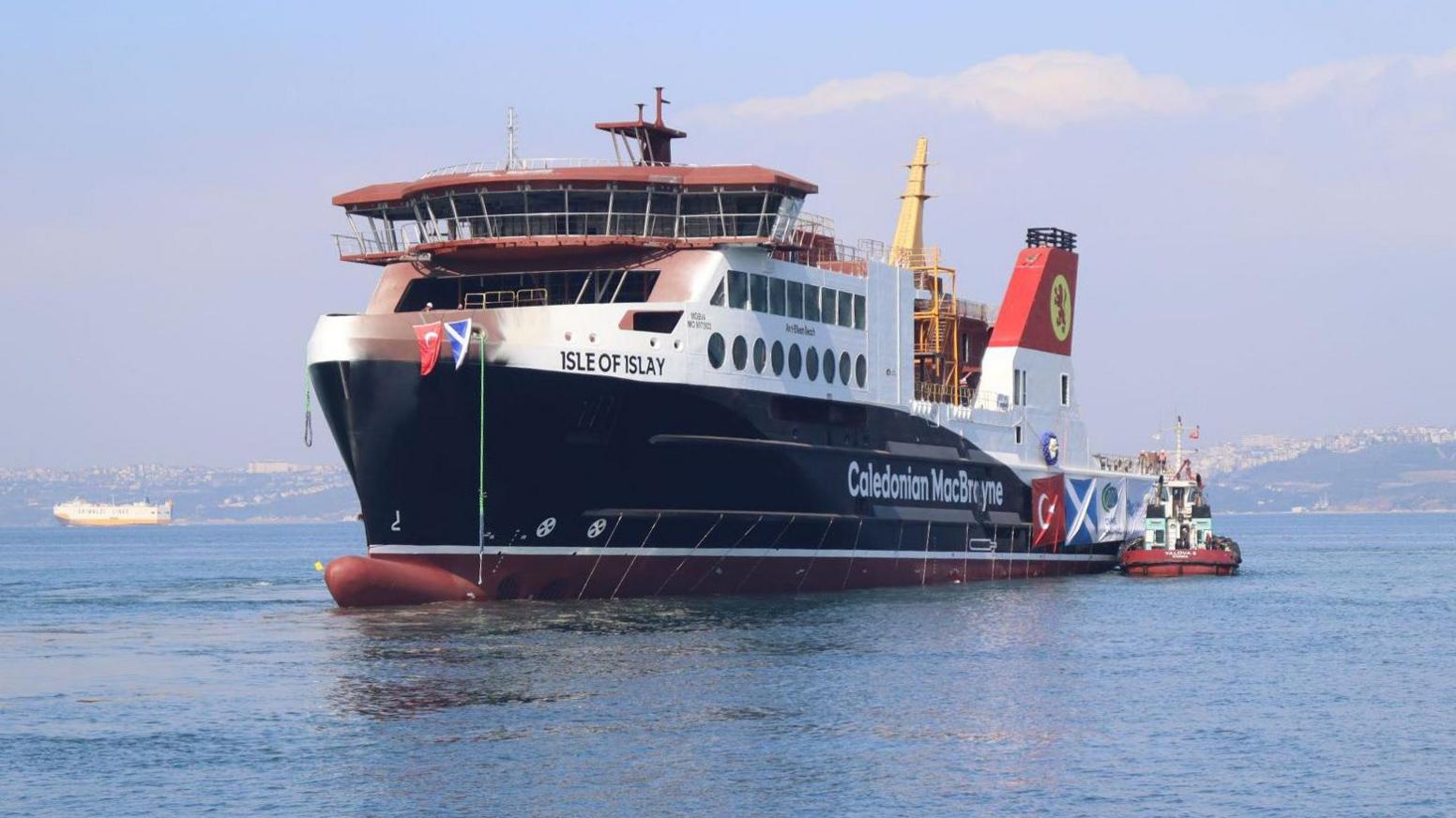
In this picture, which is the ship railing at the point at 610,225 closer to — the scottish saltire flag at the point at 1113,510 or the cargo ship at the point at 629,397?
the cargo ship at the point at 629,397

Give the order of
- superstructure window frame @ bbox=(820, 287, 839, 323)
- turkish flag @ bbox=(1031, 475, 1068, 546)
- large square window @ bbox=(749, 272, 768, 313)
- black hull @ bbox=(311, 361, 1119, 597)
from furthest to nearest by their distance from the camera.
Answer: turkish flag @ bbox=(1031, 475, 1068, 546) → superstructure window frame @ bbox=(820, 287, 839, 323) → large square window @ bbox=(749, 272, 768, 313) → black hull @ bbox=(311, 361, 1119, 597)

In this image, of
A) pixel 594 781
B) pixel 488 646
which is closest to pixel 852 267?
pixel 488 646

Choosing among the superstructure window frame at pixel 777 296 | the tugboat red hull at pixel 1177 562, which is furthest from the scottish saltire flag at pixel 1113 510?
the superstructure window frame at pixel 777 296

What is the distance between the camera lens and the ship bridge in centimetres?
5066

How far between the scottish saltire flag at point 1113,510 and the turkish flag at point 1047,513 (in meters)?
4.10

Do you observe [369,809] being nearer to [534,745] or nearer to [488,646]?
[534,745]

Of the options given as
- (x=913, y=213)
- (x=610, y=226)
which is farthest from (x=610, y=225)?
(x=913, y=213)

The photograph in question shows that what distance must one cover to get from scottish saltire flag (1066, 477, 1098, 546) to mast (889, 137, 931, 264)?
10.9 meters

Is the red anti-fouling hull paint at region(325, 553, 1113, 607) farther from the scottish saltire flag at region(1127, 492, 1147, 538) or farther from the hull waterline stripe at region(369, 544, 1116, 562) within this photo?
the scottish saltire flag at region(1127, 492, 1147, 538)

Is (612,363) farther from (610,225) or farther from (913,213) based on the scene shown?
(913,213)

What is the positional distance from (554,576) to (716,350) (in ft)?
24.6

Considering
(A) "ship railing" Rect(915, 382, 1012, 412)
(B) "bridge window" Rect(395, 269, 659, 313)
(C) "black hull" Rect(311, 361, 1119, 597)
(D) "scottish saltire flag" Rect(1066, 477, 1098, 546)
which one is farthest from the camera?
(D) "scottish saltire flag" Rect(1066, 477, 1098, 546)

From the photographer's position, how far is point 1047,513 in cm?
6994

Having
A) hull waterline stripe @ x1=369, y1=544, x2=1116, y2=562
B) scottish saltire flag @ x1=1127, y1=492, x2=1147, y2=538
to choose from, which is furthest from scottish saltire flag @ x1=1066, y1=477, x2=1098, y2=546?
hull waterline stripe @ x1=369, y1=544, x2=1116, y2=562
